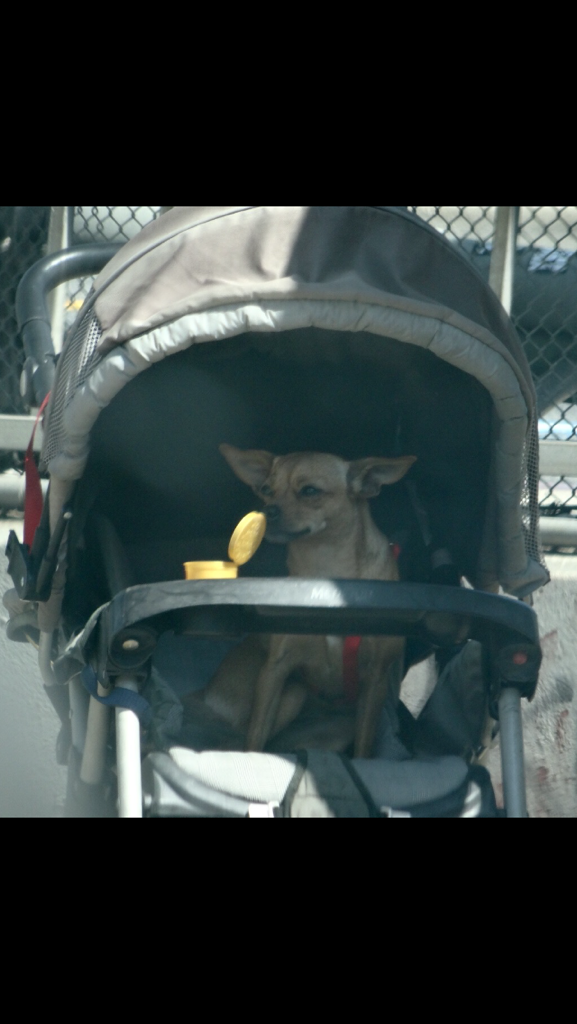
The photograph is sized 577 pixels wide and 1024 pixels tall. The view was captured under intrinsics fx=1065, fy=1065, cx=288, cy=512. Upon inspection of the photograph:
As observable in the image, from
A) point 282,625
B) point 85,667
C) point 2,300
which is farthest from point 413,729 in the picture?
point 2,300

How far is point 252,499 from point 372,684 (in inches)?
28.9

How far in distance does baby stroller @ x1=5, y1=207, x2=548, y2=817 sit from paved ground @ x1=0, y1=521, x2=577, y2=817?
1.08 m

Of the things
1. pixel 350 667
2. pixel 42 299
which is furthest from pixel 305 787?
pixel 42 299

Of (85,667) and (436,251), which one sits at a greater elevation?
(436,251)

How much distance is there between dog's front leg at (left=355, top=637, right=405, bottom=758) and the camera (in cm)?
286

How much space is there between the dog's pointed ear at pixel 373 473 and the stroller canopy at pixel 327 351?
0.36 feet

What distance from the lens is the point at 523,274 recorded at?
523 centimetres

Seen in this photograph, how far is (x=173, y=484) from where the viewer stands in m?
3.21

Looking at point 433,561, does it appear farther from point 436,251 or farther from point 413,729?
point 436,251

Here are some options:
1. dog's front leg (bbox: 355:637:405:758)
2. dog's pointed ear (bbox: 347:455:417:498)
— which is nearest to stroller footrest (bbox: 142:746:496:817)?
dog's front leg (bbox: 355:637:405:758)

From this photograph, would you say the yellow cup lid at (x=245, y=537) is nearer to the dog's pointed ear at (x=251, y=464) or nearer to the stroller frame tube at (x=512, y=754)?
the dog's pointed ear at (x=251, y=464)

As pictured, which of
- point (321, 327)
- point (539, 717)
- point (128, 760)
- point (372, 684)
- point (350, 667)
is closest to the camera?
point (128, 760)

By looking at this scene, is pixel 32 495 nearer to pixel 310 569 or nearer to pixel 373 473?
pixel 310 569

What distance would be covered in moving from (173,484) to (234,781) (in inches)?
47.5
